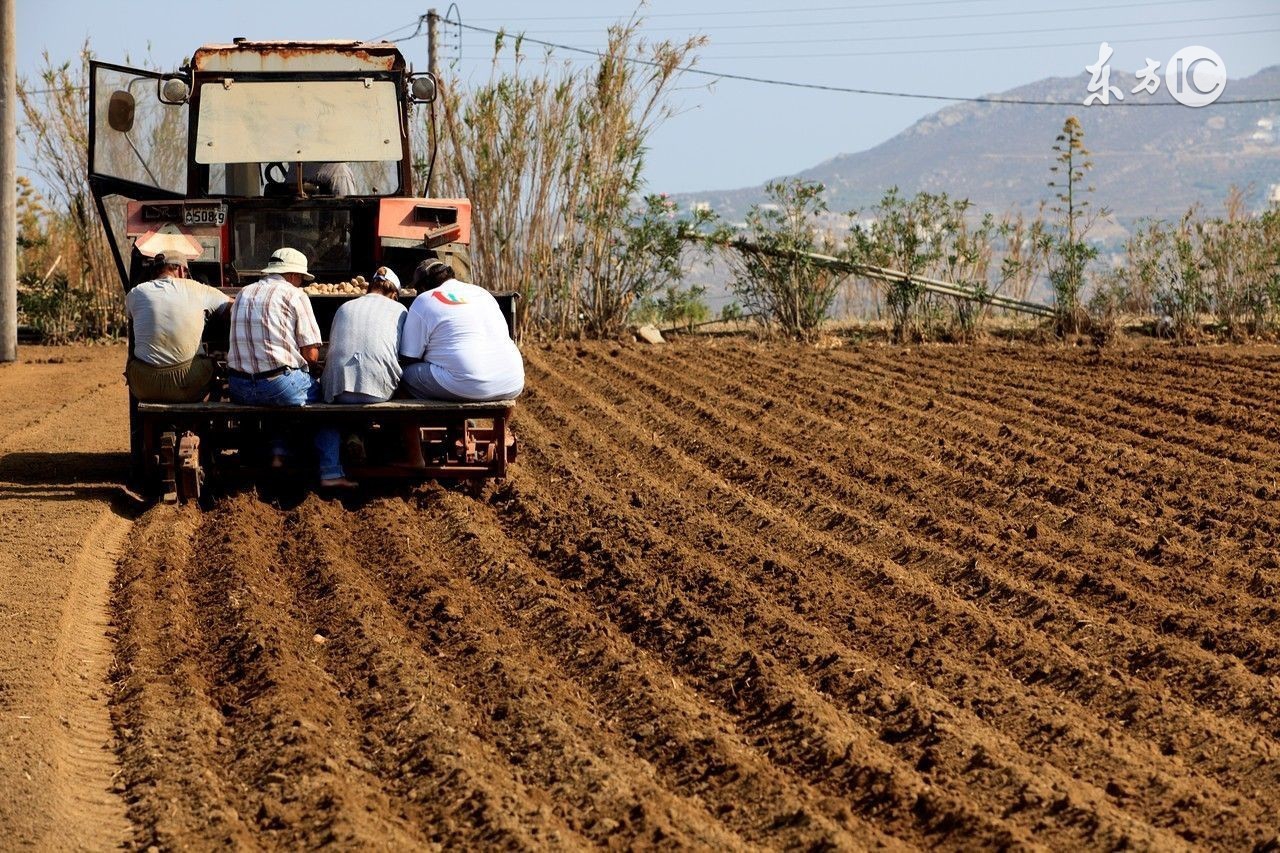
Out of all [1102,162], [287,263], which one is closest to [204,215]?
[287,263]

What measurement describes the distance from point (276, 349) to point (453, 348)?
0.92m

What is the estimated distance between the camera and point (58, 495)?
8469 millimetres

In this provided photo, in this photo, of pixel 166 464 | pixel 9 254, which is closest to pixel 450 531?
pixel 166 464

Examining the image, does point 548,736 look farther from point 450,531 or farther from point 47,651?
point 450,531

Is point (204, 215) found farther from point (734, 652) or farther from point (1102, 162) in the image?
point (1102, 162)

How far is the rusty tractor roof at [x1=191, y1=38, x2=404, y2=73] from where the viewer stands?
9633 millimetres

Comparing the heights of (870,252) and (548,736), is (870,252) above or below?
above

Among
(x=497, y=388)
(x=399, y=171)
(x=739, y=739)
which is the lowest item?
(x=739, y=739)

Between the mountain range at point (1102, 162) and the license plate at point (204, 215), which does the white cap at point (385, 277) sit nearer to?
the license plate at point (204, 215)

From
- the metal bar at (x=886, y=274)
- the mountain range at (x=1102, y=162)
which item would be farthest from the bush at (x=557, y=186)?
the mountain range at (x=1102, y=162)

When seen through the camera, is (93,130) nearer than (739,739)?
No

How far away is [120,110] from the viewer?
8836 mm

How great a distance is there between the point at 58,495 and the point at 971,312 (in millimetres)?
10197

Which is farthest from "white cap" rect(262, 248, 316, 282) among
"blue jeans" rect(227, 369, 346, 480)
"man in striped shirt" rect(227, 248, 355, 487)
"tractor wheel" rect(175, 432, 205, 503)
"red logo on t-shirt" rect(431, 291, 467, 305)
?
"tractor wheel" rect(175, 432, 205, 503)
